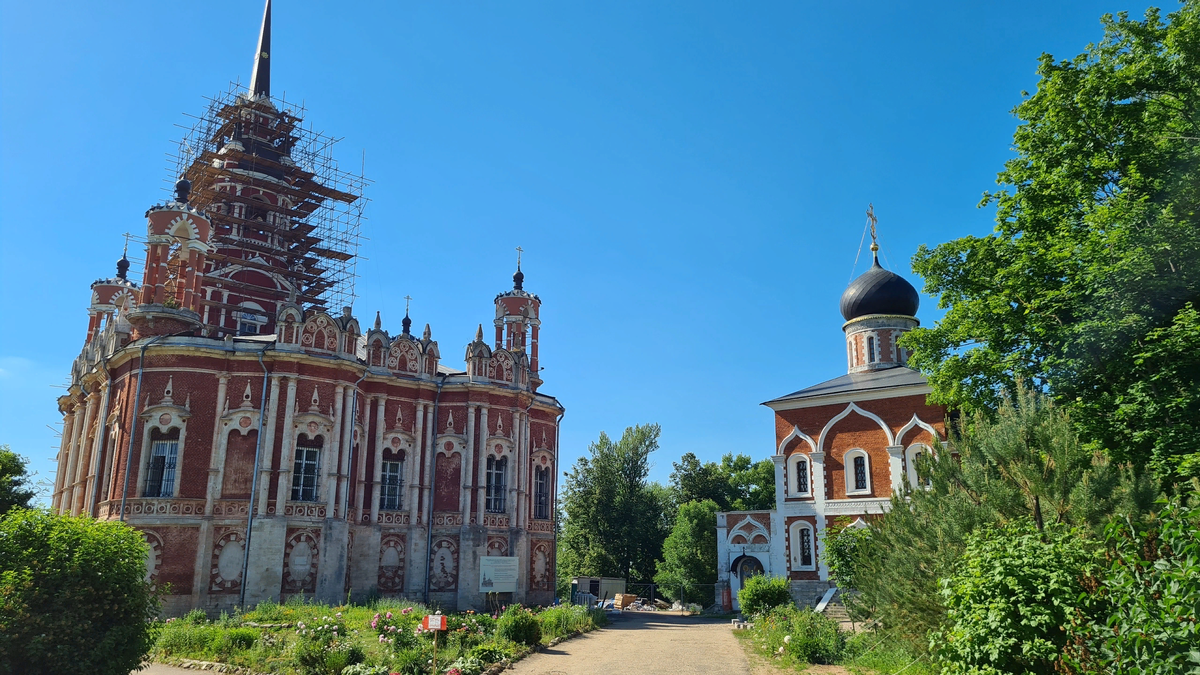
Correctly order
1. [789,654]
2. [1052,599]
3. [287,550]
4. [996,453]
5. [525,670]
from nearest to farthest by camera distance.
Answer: [1052,599] < [996,453] < [525,670] < [789,654] < [287,550]

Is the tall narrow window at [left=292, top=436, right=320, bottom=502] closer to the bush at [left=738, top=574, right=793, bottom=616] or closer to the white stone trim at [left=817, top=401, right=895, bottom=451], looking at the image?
the bush at [left=738, top=574, right=793, bottom=616]

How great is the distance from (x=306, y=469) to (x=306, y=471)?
0.20 feet

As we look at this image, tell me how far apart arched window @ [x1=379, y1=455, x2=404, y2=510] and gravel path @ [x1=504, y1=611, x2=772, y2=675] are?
8753 mm

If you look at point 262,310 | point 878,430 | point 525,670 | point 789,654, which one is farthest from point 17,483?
point 878,430

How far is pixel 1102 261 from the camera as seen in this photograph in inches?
590

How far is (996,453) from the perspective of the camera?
12.4 m

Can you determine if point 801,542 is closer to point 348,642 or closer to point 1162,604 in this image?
point 348,642

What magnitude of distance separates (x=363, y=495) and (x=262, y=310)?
9942 millimetres

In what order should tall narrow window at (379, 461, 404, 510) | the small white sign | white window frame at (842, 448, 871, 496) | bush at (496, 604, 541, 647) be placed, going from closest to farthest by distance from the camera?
bush at (496, 604, 541, 647) → the small white sign → tall narrow window at (379, 461, 404, 510) → white window frame at (842, 448, 871, 496)

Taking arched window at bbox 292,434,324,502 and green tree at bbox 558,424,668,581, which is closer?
arched window at bbox 292,434,324,502

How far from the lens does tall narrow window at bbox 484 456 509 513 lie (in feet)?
98.6

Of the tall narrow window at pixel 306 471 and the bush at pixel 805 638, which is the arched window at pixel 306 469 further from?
the bush at pixel 805 638

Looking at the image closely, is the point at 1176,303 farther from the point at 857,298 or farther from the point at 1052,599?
the point at 857,298

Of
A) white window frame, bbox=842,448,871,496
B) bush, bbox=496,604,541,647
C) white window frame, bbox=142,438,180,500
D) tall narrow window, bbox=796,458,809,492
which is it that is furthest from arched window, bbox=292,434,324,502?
white window frame, bbox=842,448,871,496
